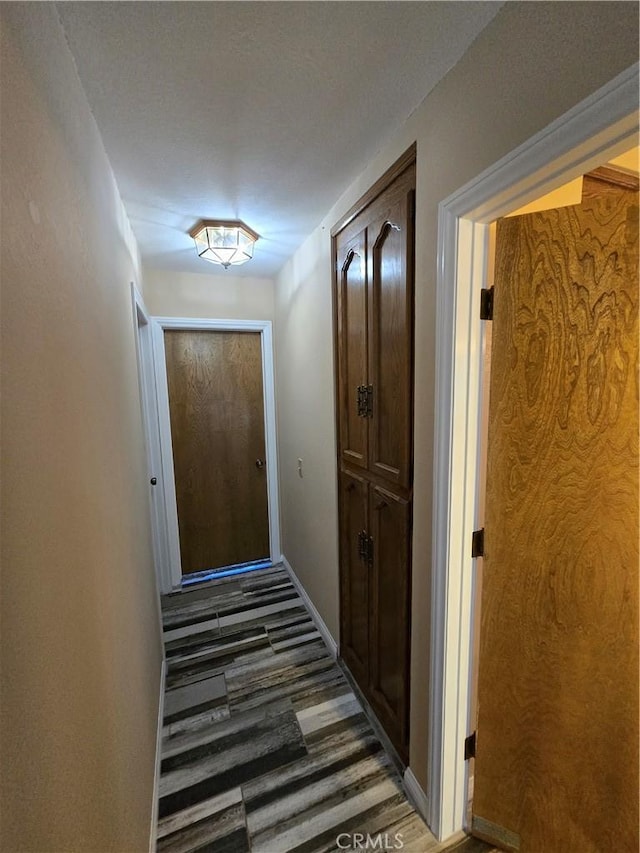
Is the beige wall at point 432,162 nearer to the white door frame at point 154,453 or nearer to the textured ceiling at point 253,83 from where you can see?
the textured ceiling at point 253,83

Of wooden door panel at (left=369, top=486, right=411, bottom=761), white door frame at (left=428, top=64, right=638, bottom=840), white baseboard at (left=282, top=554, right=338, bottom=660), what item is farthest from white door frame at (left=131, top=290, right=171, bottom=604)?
white door frame at (left=428, top=64, right=638, bottom=840)

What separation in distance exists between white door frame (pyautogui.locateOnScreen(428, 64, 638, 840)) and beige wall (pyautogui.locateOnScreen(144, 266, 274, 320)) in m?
1.98

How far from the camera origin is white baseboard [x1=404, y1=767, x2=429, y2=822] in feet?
4.20

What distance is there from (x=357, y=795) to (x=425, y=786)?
0.29 m

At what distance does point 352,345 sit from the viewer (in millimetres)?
1634

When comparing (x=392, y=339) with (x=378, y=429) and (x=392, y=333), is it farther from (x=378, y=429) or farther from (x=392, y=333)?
(x=378, y=429)

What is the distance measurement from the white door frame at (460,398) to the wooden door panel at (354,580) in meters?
0.53

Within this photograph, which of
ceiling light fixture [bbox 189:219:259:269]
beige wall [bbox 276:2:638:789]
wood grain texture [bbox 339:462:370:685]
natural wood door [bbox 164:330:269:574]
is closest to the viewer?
beige wall [bbox 276:2:638:789]

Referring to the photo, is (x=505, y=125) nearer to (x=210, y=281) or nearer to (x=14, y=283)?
(x=14, y=283)

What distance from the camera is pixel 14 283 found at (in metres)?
0.50

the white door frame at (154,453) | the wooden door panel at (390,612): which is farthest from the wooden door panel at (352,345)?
the white door frame at (154,453)

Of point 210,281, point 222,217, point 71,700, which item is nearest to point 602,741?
point 71,700

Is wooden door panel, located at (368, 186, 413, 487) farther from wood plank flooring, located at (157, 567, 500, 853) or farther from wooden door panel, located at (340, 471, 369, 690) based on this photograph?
wood plank flooring, located at (157, 567, 500, 853)

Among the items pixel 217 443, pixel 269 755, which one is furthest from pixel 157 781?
pixel 217 443
